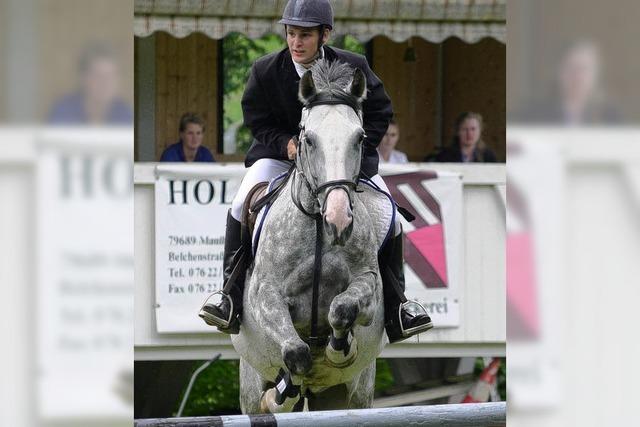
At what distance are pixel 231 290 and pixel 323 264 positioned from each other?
1.51 ft

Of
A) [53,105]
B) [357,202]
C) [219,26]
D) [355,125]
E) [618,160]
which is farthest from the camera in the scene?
[219,26]

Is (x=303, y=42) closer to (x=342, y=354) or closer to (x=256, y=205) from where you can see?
(x=256, y=205)

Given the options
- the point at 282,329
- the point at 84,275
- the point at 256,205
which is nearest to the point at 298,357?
the point at 282,329

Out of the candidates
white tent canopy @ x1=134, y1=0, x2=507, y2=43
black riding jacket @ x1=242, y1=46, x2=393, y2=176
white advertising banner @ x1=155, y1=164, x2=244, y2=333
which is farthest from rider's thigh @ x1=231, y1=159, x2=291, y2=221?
white tent canopy @ x1=134, y1=0, x2=507, y2=43

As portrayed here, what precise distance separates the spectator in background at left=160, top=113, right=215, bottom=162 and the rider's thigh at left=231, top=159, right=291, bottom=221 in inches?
124

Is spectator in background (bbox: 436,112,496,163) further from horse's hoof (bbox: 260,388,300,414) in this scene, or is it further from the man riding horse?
horse's hoof (bbox: 260,388,300,414)

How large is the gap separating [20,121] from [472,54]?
865 cm

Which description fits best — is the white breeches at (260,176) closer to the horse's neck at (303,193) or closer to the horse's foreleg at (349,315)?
the horse's neck at (303,193)

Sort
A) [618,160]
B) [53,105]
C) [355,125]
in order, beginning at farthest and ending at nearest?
[355,125] < [618,160] < [53,105]

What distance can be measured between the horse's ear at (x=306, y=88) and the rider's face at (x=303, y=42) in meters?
0.23

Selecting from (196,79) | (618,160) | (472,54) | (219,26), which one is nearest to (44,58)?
(618,160)

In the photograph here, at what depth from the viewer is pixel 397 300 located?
4105 mm

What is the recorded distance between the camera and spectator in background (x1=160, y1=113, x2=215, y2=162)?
7457mm

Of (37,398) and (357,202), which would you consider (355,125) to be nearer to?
(357,202)
